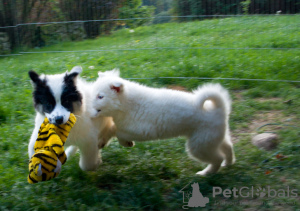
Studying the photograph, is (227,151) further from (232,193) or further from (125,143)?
(125,143)

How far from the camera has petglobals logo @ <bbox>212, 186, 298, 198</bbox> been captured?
330cm

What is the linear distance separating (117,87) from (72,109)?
56cm

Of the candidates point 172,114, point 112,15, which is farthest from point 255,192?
point 112,15

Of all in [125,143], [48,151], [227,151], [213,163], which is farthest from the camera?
[125,143]

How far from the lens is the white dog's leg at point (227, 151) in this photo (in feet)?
12.7

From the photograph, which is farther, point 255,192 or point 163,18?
point 163,18

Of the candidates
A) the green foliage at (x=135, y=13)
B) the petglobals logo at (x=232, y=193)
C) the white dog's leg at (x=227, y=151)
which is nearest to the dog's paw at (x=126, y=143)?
the petglobals logo at (x=232, y=193)

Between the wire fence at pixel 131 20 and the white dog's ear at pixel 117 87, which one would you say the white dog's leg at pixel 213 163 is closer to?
the white dog's ear at pixel 117 87

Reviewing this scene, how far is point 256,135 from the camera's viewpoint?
454cm

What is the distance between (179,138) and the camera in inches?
187

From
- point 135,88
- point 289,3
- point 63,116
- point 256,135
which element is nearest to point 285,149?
point 256,135

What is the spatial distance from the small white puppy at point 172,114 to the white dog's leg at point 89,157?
0.34 metres

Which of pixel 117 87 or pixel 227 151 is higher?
pixel 117 87

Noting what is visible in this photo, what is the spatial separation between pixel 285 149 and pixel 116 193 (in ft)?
6.96
